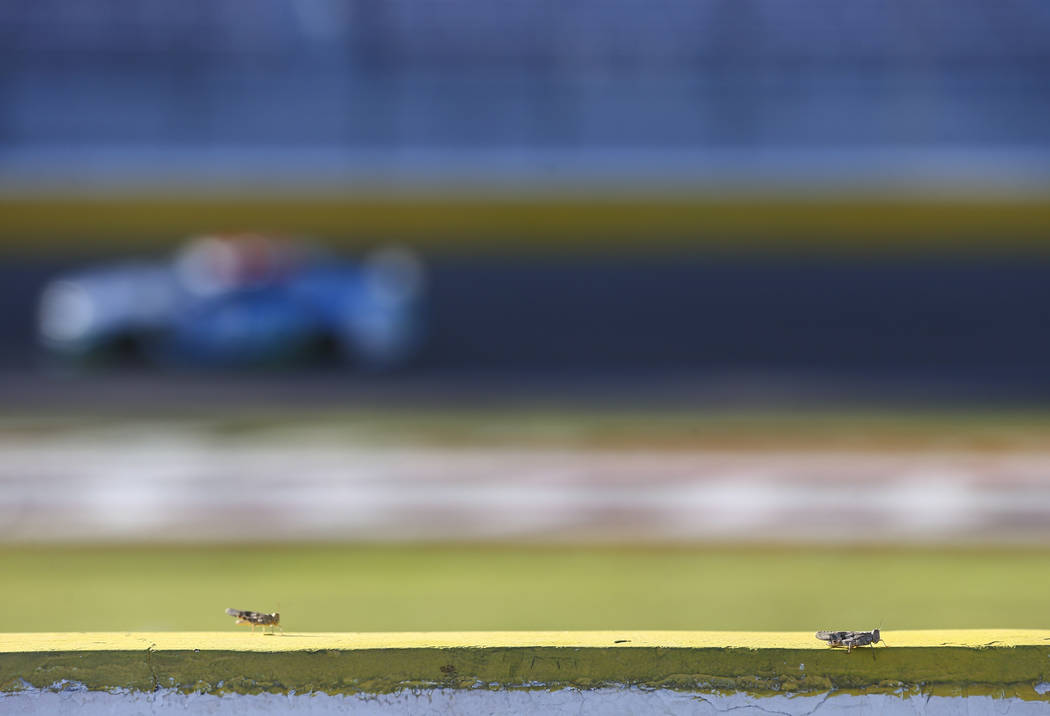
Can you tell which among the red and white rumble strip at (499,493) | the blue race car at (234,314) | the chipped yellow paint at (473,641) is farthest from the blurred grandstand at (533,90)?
the chipped yellow paint at (473,641)

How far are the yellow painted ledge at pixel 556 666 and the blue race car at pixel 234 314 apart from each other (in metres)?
10.3

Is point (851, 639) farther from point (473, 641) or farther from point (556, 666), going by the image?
point (473, 641)

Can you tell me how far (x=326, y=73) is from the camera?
60.6ft

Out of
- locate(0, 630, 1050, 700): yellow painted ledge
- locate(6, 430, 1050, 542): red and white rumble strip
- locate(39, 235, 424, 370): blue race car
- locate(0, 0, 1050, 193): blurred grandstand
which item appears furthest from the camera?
locate(0, 0, 1050, 193): blurred grandstand

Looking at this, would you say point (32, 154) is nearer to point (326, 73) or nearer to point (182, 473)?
point (326, 73)

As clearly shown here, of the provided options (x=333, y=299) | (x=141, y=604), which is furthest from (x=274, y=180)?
(x=141, y=604)

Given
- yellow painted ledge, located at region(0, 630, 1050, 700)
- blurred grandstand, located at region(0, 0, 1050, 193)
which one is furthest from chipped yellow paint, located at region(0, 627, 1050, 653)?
blurred grandstand, located at region(0, 0, 1050, 193)

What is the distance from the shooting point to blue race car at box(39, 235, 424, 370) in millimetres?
12352

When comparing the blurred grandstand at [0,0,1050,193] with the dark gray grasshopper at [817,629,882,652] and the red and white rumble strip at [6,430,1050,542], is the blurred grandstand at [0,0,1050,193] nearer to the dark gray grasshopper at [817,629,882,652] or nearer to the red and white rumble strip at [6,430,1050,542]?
the red and white rumble strip at [6,430,1050,542]

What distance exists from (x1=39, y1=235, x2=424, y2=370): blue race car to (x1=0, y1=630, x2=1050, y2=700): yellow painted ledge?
10.3 metres

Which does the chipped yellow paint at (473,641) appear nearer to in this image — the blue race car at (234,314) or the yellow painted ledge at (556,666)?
the yellow painted ledge at (556,666)

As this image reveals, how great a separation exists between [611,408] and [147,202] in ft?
23.8

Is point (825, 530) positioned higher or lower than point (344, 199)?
lower

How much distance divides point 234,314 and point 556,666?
10616 mm
